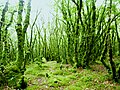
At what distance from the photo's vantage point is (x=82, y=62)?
21.8 m

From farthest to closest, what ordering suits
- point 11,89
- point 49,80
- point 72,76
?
1. point 72,76
2. point 49,80
3. point 11,89

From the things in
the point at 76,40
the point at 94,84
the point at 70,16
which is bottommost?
the point at 94,84

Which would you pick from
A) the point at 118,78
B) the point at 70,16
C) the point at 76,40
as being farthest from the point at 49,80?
the point at 70,16

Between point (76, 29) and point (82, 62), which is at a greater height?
point (76, 29)

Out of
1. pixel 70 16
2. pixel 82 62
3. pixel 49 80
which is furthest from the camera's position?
pixel 70 16

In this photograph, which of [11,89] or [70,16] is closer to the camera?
[11,89]

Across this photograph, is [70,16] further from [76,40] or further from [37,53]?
[37,53]

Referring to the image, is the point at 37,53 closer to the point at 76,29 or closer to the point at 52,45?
the point at 52,45

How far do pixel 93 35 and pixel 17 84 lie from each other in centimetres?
1095

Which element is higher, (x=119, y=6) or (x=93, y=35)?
(x=119, y=6)

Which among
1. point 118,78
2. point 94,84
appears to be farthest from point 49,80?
point 118,78

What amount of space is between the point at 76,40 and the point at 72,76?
5226 mm

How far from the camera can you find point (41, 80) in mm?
17062

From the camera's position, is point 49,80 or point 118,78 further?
point 49,80
